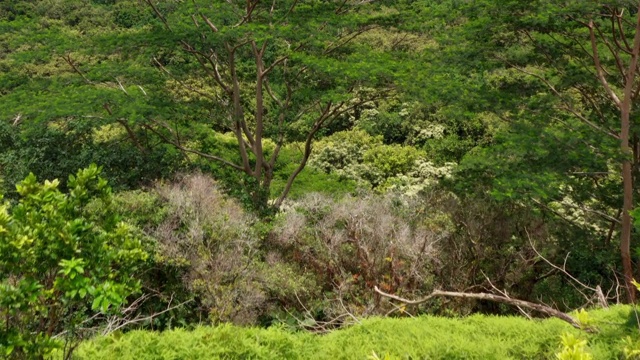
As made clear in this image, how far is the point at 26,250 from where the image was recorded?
2.69m

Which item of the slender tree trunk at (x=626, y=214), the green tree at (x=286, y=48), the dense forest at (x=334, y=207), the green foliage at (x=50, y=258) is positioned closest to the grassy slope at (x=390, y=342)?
the dense forest at (x=334, y=207)

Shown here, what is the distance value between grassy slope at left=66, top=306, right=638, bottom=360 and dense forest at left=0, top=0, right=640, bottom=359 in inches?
0.9

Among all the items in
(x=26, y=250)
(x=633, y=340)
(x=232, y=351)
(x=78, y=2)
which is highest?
(x=26, y=250)

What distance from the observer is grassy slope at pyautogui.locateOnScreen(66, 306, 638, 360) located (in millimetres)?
3777

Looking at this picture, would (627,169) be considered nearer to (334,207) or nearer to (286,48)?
(334,207)

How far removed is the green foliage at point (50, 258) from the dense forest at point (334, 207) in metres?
0.01

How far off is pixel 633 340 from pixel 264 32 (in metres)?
8.17

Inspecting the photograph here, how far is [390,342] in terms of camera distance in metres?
4.11

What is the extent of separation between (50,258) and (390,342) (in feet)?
8.73

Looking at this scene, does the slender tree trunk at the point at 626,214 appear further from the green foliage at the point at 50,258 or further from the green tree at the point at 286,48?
the green foliage at the point at 50,258

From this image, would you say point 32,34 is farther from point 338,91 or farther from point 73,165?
point 338,91

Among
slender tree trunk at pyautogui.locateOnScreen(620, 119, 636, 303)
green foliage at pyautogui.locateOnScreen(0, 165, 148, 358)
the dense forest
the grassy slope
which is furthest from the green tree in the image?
green foliage at pyautogui.locateOnScreen(0, 165, 148, 358)

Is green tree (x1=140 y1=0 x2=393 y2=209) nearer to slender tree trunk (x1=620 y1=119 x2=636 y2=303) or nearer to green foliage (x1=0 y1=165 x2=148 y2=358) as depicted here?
slender tree trunk (x1=620 y1=119 x2=636 y2=303)

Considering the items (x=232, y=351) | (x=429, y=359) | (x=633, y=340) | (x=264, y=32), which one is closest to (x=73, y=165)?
(x=264, y=32)
